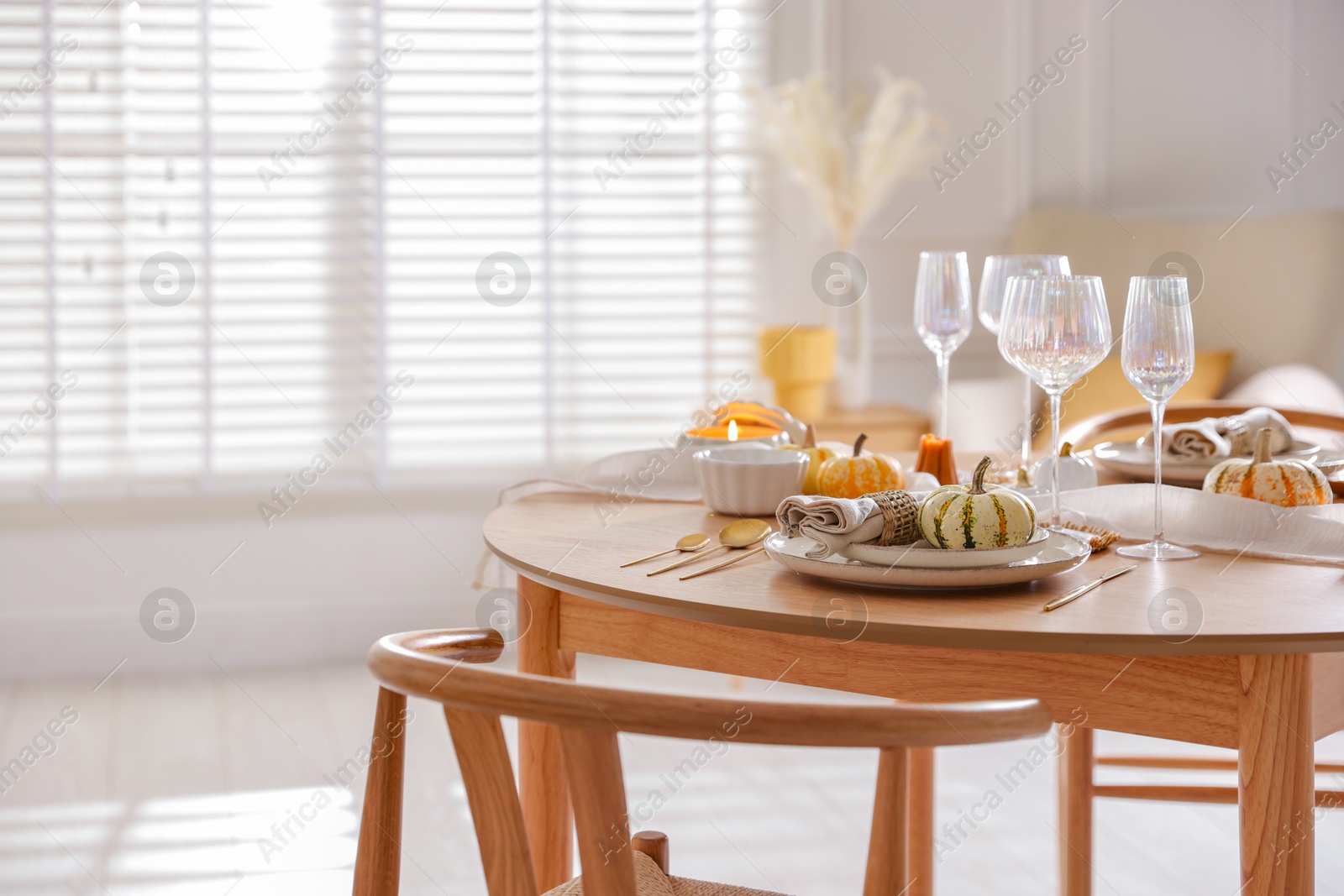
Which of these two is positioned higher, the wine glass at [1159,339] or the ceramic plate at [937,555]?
the wine glass at [1159,339]

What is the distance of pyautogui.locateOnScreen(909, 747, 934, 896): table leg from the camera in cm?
171

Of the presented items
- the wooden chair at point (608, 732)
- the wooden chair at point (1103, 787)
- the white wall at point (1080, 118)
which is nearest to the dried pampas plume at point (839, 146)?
the white wall at point (1080, 118)

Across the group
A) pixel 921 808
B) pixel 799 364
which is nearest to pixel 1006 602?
pixel 921 808

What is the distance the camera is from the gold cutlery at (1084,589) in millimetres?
1021

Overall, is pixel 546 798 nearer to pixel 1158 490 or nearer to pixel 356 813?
pixel 1158 490

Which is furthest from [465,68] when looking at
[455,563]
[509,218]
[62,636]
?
[62,636]

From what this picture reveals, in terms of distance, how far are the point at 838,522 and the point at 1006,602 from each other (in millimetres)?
150

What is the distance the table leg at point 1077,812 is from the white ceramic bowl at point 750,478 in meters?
0.62

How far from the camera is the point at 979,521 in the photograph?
107 centimetres

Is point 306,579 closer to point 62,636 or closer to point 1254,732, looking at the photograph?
point 62,636

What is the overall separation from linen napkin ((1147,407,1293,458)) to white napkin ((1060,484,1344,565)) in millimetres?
152

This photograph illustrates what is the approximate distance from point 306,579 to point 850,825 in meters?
1.61

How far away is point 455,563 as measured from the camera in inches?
132

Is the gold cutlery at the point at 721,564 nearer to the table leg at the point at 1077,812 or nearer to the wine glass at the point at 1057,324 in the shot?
the wine glass at the point at 1057,324
